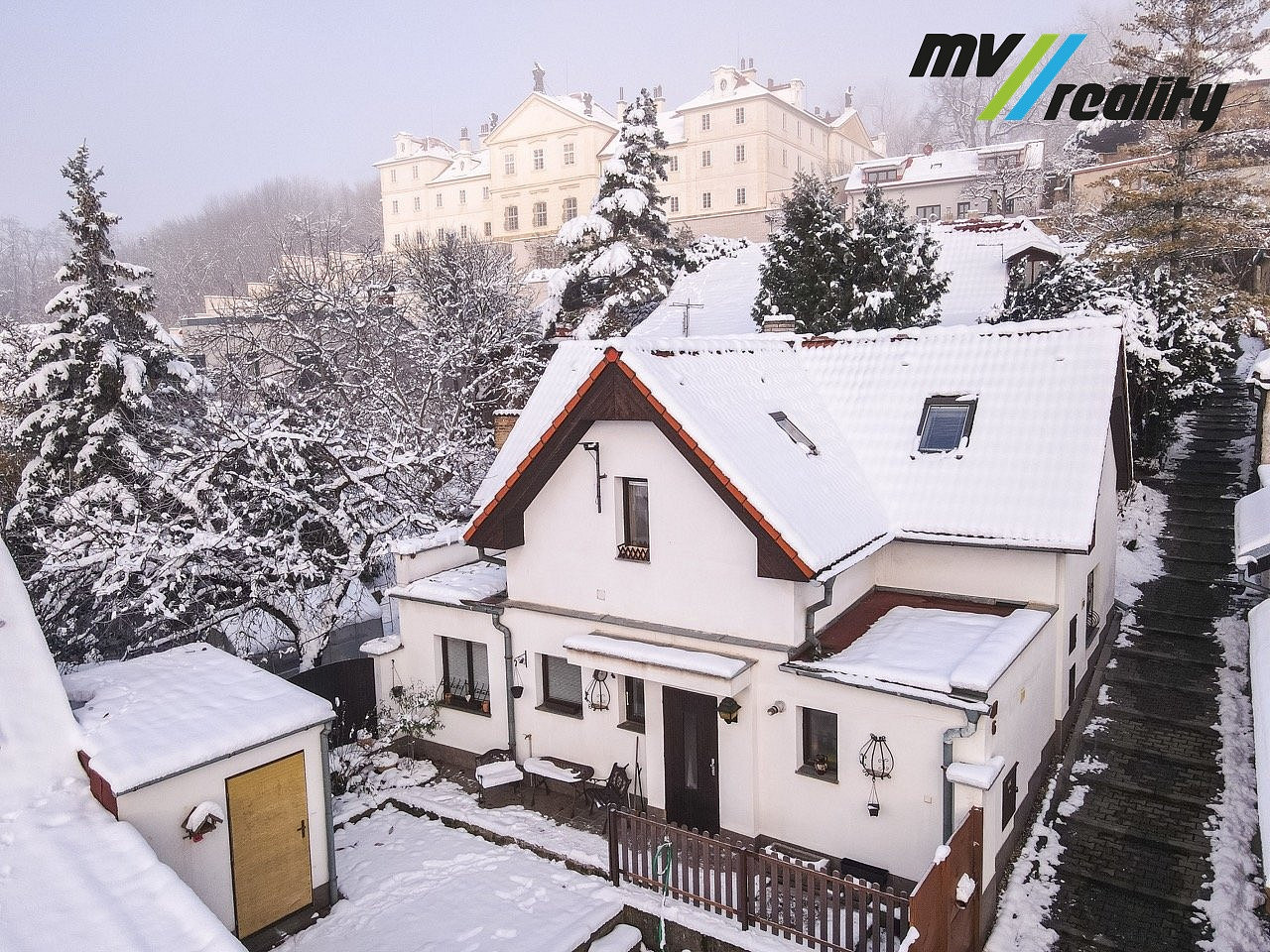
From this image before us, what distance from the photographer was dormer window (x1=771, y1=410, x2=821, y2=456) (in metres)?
13.6

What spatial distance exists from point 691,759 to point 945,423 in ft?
23.4

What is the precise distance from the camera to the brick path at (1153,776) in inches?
408

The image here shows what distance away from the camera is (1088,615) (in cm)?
1587

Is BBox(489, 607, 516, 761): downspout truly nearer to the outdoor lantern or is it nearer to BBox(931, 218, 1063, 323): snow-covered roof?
the outdoor lantern

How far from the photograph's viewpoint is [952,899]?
9.30 metres

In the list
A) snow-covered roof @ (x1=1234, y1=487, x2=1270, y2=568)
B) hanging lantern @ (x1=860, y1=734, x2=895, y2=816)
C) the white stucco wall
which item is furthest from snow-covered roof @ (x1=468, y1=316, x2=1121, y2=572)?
the white stucco wall

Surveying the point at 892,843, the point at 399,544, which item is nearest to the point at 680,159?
the point at 399,544

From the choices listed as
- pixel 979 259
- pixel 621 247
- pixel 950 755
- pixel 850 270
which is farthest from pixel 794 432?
pixel 621 247

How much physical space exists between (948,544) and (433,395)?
1891 centimetres

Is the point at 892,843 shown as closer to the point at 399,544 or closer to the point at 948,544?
the point at 948,544

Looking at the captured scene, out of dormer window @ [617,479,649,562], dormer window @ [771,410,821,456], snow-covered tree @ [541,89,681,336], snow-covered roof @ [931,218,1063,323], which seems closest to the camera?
dormer window @ [617,479,649,562]

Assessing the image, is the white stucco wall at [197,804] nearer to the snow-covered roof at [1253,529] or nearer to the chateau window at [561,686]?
the chateau window at [561,686]

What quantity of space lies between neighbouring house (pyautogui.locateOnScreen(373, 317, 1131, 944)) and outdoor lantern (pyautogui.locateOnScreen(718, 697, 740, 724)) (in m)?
0.05

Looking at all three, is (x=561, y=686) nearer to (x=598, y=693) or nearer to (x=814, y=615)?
(x=598, y=693)
